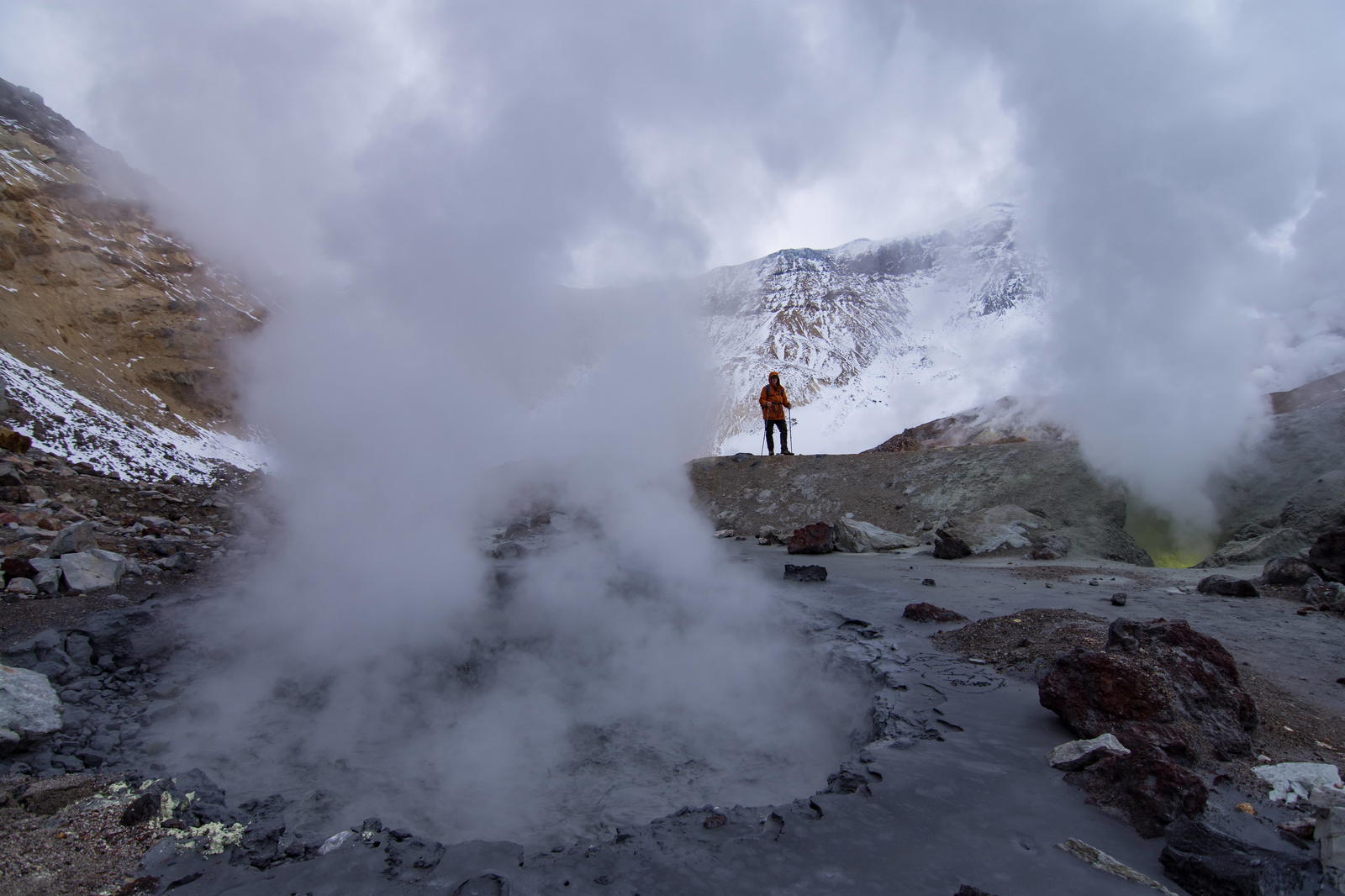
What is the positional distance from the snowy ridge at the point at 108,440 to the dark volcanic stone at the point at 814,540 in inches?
321

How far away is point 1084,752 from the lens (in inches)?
110

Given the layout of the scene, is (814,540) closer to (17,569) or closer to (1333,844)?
(1333,844)

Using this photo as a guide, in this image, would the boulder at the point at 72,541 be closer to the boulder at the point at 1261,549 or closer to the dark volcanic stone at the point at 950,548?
the dark volcanic stone at the point at 950,548

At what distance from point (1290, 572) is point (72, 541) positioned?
11400 millimetres

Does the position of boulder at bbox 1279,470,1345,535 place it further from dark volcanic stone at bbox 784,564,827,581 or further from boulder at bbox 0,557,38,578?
boulder at bbox 0,557,38,578

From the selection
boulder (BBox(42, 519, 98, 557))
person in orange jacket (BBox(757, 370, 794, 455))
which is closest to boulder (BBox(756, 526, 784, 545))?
person in orange jacket (BBox(757, 370, 794, 455))

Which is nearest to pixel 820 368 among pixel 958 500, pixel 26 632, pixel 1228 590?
pixel 958 500

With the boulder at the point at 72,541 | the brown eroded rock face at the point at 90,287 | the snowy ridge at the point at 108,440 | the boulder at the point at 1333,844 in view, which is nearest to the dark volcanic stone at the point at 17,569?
the boulder at the point at 72,541

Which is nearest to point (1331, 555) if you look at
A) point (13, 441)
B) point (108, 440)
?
point (13, 441)

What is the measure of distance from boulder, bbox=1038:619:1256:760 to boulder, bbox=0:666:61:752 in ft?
16.1

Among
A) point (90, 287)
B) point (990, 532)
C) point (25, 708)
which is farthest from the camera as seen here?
point (90, 287)

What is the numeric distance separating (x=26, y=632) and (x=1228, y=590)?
955cm

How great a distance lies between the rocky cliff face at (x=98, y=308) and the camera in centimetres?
1331

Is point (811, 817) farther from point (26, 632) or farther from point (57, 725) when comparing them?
point (26, 632)
